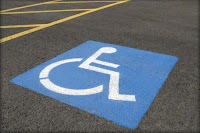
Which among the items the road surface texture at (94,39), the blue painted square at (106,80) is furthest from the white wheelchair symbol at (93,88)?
the road surface texture at (94,39)

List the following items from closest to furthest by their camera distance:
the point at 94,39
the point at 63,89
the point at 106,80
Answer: the point at 63,89, the point at 106,80, the point at 94,39

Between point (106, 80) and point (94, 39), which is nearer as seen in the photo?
point (106, 80)

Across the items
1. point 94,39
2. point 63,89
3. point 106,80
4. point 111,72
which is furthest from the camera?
point 94,39

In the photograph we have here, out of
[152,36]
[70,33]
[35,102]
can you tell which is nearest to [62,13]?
[70,33]

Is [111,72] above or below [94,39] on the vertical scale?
below

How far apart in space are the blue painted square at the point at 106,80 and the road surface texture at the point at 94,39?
0.11 metres

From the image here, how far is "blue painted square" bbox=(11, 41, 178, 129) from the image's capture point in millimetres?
2465

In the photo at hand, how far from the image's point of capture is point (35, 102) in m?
2.52

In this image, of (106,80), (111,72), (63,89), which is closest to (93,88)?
(106,80)

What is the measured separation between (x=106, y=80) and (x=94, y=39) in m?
1.92

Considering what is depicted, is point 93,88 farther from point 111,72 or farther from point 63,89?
point 111,72

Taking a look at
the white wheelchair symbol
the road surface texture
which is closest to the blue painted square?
the white wheelchair symbol

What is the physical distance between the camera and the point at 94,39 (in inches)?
186

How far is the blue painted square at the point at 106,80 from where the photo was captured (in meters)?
2.46
